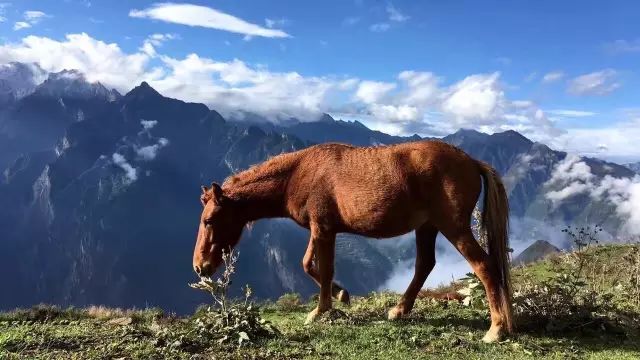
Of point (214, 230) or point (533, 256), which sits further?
point (533, 256)

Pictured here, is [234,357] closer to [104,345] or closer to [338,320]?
[104,345]

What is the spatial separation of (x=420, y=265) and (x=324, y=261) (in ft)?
6.28

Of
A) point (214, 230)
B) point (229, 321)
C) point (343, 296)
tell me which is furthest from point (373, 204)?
point (214, 230)

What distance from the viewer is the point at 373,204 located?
28.2ft

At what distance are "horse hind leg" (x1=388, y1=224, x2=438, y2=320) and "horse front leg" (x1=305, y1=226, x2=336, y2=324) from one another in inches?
48.0

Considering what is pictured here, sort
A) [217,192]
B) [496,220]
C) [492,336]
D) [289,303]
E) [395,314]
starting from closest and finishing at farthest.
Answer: [492,336] → [496,220] → [395,314] → [217,192] → [289,303]

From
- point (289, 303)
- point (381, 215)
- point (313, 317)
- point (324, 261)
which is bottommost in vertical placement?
point (289, 303)

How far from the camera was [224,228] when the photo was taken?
10148mm

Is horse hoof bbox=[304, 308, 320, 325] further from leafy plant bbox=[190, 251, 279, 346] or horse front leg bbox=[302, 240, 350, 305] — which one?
leafy plant bbox=[190, 251, 279, 346]

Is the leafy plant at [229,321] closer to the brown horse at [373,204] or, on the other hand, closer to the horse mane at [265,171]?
the brown horse at [373,204]

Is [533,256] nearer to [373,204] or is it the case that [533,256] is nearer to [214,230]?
[373,204]

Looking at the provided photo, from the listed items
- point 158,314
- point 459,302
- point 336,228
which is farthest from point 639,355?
point 158,314

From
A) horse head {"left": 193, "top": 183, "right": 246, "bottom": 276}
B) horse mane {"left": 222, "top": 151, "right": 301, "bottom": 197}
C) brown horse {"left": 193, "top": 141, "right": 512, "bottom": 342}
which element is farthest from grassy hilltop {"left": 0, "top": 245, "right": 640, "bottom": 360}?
horse mane {"left": 222, "top": 151, "right": 301, "bottom": 197}

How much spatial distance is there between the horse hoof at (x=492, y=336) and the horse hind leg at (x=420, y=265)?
6.30 feet
